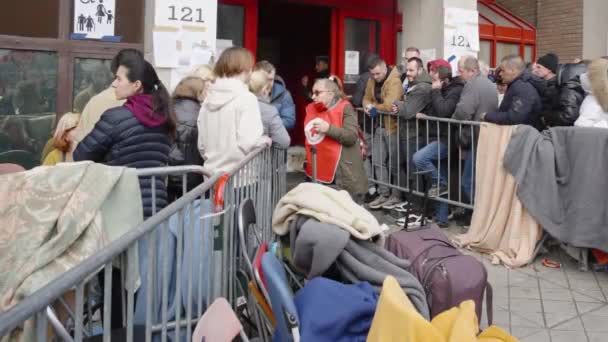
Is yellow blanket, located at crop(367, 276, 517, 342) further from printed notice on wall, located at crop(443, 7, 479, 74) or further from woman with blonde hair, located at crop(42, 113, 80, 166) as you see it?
printed notice on wall, located at crop(443, 7, 479, 74)

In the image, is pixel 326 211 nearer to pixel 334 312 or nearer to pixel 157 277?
pixel 334 312

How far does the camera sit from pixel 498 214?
211 inches

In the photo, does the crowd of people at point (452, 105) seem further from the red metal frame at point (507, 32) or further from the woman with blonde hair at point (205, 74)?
the red metal frame at point (507, 32)

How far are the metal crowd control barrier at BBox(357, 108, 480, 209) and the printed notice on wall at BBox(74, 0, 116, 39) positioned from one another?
10.7ft

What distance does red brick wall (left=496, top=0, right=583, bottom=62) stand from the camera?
1132 cm

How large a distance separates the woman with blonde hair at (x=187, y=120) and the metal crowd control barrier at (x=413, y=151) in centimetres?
275

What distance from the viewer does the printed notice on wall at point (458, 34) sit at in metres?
8.43

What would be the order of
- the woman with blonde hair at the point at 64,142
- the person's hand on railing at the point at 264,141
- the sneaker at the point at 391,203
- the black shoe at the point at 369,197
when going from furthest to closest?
the black shoe at the point at 369,197, the sneaker at the point at 391,203, the person's hand on railing at the point at 264,141, the woman with blonde hair at the point at 64,142

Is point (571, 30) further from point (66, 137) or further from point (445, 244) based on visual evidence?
point (66, 137)

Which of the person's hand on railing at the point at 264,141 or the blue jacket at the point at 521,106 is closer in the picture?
the person's hand on railing at the point at 264,141

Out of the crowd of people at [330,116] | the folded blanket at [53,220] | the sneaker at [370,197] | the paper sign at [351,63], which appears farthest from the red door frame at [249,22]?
the folded blanket at [53,220]

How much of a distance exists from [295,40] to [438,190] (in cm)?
623

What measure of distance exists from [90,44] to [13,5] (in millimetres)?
858

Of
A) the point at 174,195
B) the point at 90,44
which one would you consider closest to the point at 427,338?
the point at 174,195
